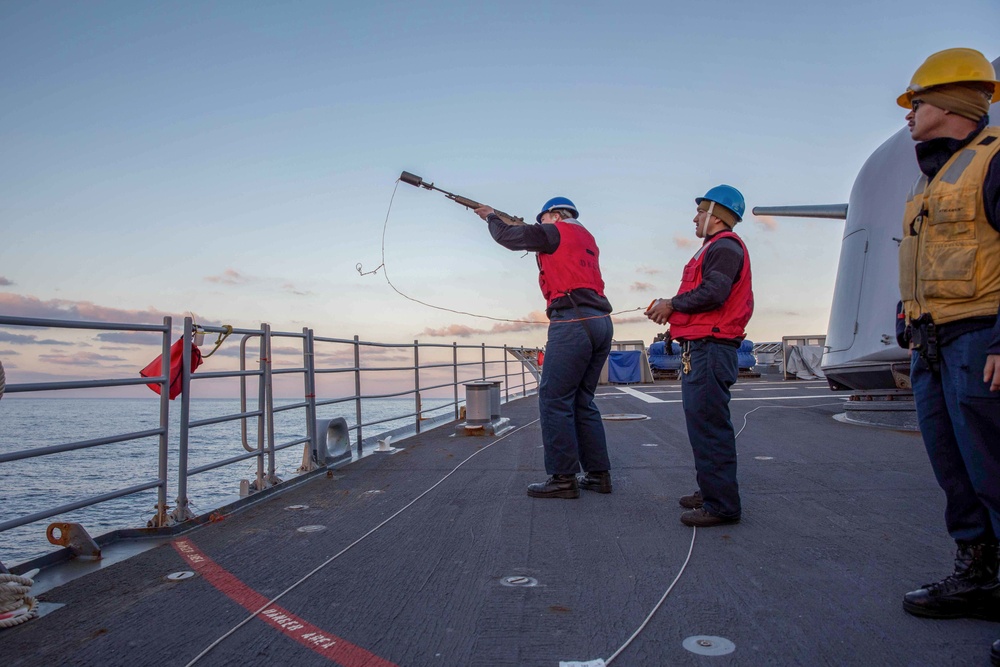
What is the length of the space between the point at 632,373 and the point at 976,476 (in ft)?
61.3

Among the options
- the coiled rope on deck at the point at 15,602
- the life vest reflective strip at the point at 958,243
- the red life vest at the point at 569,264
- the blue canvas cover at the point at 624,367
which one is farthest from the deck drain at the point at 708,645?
the blue canvas cover at the point at 624,367

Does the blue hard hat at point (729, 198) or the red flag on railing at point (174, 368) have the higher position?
the blue hard hat at point (729, 198)

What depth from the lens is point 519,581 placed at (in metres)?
2.24

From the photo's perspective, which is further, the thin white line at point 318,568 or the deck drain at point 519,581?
the deck drain at point 519,581

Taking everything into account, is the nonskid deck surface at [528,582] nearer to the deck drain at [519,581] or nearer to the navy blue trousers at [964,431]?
the deck drain at [519,581]

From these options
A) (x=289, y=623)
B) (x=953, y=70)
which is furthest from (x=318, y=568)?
(x=953, y=70)

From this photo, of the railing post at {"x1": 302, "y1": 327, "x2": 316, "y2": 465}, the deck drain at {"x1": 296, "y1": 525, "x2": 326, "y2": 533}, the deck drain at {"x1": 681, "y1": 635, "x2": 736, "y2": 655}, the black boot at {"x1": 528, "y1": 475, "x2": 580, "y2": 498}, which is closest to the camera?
the deck drain at {"x1": 681, "y1": 635, "x2": 736, "y2": 655}

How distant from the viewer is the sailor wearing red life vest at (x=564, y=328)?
11.8 ft

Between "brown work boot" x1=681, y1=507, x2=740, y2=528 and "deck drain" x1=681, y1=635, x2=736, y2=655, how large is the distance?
3.97 feet

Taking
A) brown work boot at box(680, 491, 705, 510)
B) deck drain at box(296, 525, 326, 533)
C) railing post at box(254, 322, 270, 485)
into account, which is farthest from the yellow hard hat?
railing post at box(254, 322, 270, 485)

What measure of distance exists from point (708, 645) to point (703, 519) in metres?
1.27

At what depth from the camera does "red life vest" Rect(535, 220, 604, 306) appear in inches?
143

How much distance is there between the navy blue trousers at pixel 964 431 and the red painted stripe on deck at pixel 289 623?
175cm

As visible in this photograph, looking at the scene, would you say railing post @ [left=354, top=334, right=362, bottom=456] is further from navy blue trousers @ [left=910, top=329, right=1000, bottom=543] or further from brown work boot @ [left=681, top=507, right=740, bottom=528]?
navy blue trousers @ [left=910, top=329, right=1000, bottom=543]
